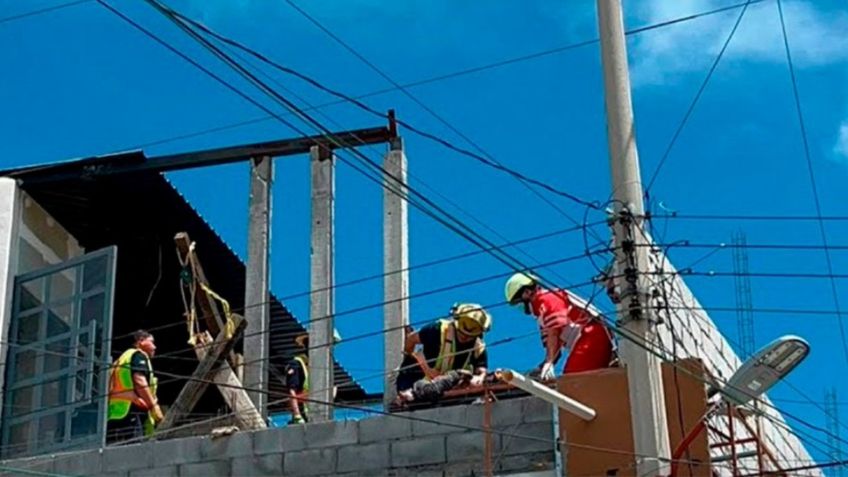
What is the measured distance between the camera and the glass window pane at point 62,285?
639 inches

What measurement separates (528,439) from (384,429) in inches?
44.9

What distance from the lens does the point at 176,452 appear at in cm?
1253

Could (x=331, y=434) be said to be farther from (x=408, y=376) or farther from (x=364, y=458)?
(x=408, y=376)

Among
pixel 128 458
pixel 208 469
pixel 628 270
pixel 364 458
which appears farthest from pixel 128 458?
pixel 628 270

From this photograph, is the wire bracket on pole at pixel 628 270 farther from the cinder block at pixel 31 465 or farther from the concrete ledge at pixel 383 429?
the cinder block at pixel 31 465

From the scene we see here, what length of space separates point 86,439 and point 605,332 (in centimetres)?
506

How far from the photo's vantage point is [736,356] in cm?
1509

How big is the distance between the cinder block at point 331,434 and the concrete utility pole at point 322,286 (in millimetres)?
1135

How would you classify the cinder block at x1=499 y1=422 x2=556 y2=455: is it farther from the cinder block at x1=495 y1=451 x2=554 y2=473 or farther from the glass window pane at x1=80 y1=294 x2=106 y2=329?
the glass window pane at x1=80 y1=294 x2=106 y2=329

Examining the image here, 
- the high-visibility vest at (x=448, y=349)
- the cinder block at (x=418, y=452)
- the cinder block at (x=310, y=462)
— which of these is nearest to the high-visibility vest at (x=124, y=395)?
the cinder block at (x=310, y=462)

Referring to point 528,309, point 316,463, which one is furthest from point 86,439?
point 528,309

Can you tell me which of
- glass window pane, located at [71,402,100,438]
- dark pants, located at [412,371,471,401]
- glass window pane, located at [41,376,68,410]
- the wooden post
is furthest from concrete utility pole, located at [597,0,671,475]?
glass window pane, located at [41,376,68,410]

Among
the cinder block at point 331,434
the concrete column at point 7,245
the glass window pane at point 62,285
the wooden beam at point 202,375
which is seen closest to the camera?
the cinder block at point 331,434

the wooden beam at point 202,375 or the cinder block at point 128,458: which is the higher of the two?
the wooden beam at point 202,375
